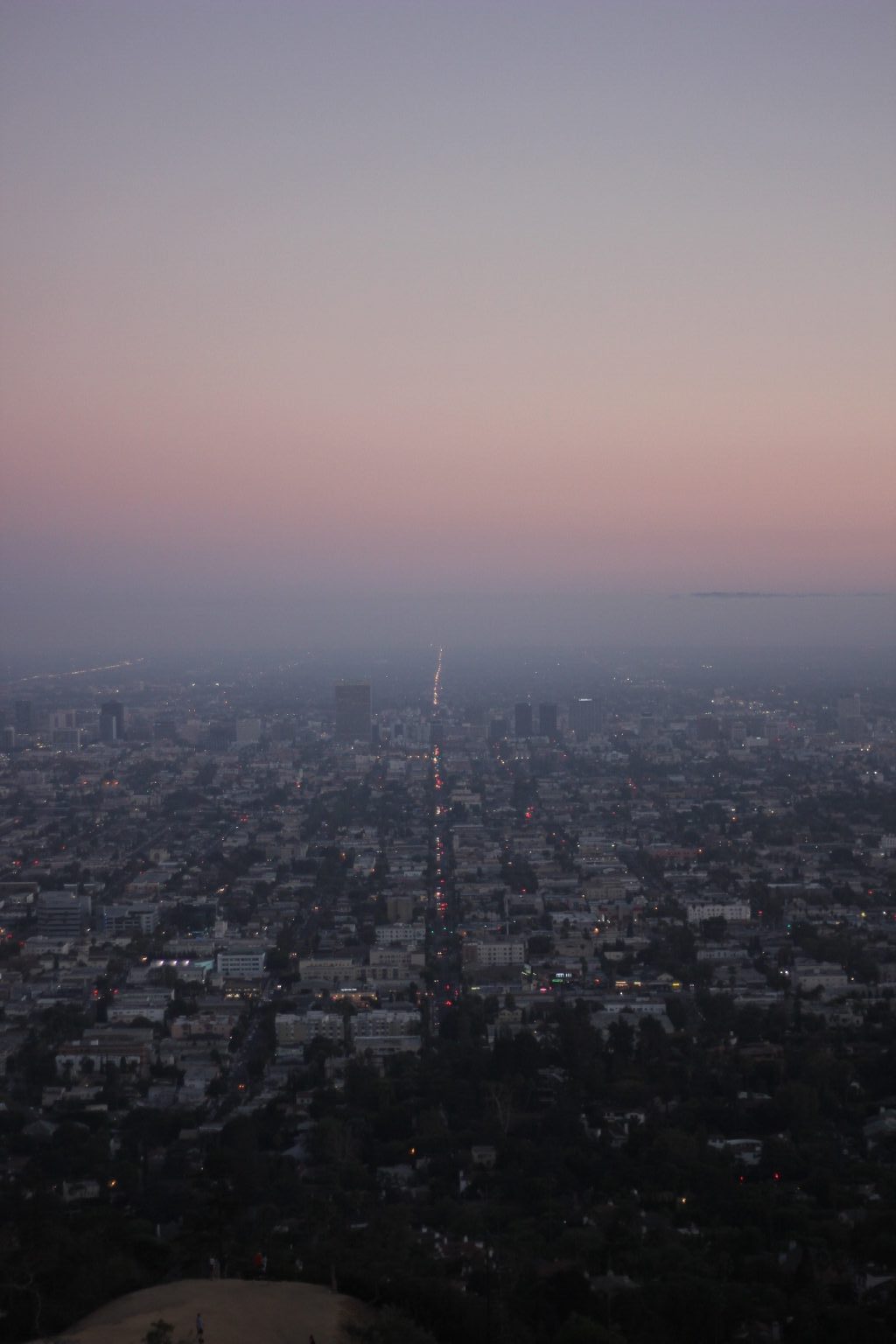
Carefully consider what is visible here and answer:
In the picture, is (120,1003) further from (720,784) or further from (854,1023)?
(720,784)

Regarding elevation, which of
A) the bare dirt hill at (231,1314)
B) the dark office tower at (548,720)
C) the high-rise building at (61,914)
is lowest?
the high-rise building at (61,914)

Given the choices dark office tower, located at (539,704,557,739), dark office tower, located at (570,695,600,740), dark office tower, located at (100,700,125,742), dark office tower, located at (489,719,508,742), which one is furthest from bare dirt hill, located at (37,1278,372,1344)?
dark office tower, located at (539,704,557,739)

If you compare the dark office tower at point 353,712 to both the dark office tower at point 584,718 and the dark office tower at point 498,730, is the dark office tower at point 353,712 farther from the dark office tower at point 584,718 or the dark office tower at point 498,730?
the dark office tower at point 584,718

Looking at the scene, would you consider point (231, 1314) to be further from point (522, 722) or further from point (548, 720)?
point (548, 720)

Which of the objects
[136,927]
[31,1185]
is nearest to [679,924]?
[136,927]

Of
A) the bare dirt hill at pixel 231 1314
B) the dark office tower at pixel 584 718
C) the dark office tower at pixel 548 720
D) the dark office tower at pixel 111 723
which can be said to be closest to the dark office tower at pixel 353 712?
the dark office tower at pixel 548 720

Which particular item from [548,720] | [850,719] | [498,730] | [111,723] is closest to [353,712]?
[498,730]
